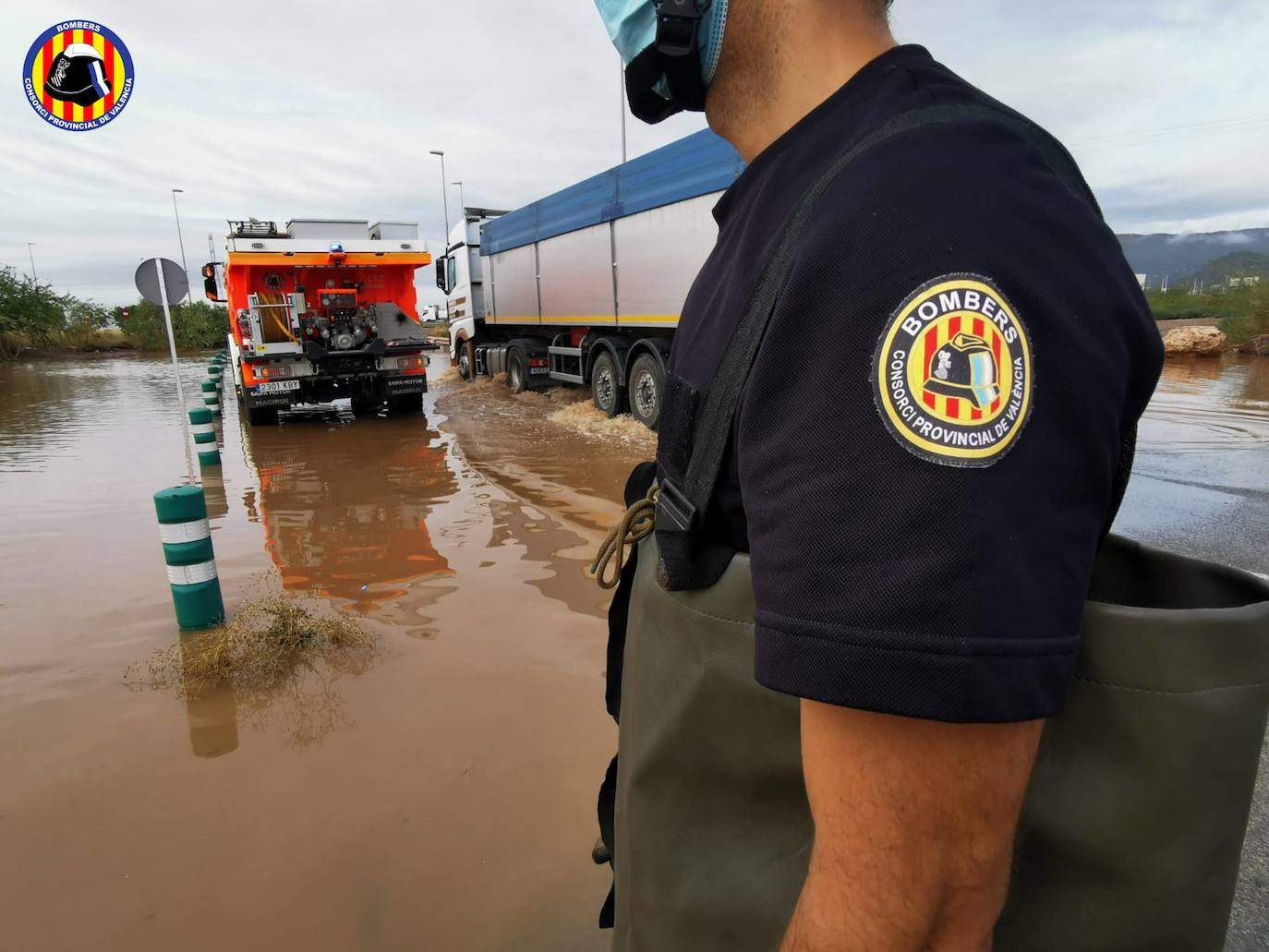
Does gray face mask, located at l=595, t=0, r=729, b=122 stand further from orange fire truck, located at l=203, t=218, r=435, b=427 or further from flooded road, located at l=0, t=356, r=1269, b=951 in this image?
orange fire truck, located at l=203, t=218, r=435, b=427

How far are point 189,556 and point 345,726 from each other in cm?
163

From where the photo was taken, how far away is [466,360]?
18891 millimetres

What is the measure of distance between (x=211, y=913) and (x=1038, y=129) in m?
2.96

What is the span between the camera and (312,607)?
15.4ft

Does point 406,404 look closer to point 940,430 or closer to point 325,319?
point 325,319

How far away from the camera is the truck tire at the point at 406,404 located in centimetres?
1290

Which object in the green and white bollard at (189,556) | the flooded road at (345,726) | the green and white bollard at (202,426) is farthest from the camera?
the green and white bollard at (202,426)

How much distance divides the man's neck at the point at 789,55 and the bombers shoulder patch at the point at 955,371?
1.38 ft

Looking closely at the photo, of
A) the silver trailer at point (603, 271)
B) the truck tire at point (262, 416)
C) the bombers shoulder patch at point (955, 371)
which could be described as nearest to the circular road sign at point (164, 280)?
the truck tire at point (262, 416)

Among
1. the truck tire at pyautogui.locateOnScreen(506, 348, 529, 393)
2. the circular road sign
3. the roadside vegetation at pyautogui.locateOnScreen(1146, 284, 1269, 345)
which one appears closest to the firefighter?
the circular road sign

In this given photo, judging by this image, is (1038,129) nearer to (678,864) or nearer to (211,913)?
(678,864)

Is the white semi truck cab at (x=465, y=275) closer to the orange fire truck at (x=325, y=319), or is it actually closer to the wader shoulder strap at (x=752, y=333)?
the orange fire truck at (x=325, y=319)

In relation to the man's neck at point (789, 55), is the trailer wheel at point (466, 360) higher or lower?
lower

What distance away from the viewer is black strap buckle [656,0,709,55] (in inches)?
36.3
